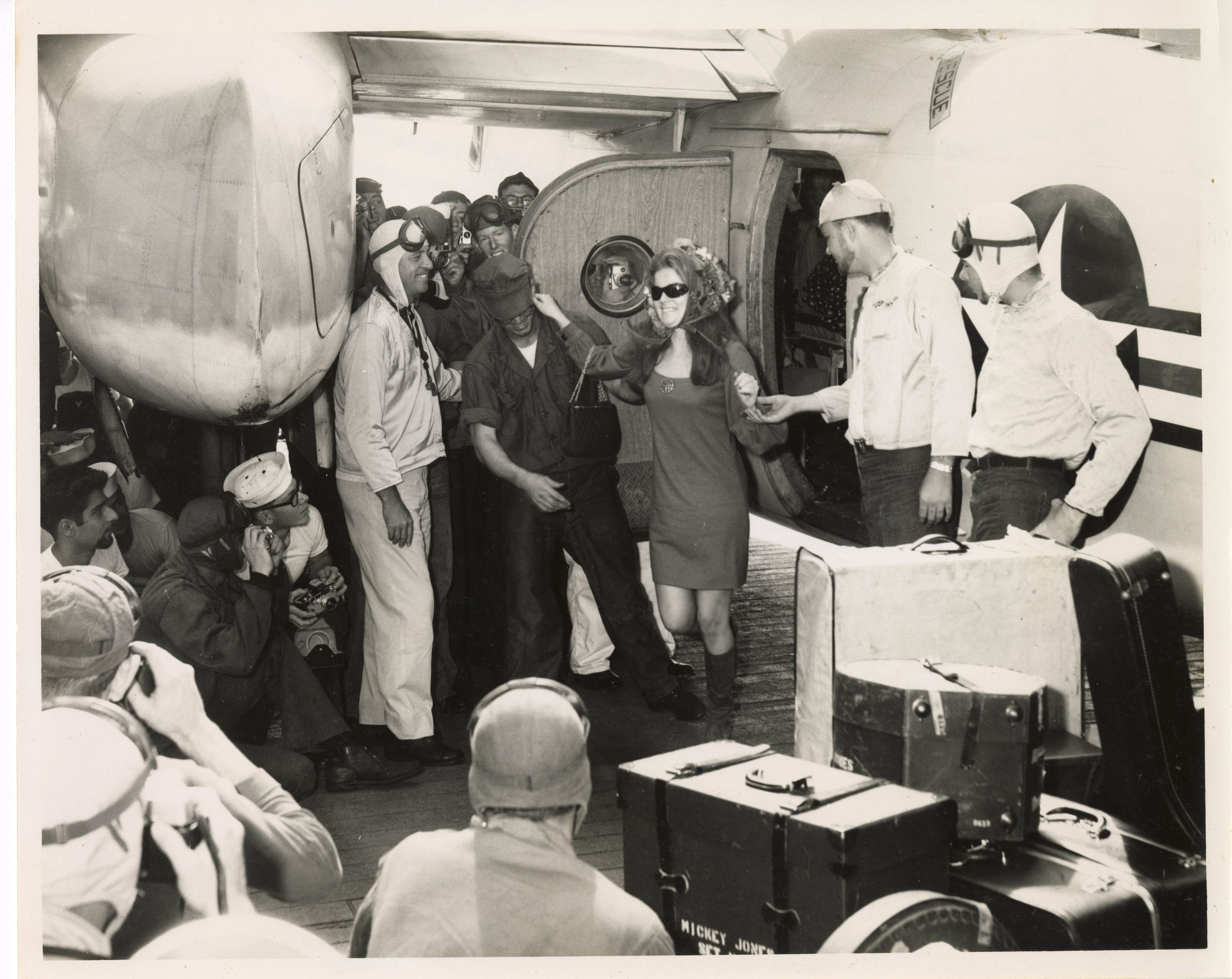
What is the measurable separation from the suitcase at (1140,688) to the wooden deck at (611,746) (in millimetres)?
122

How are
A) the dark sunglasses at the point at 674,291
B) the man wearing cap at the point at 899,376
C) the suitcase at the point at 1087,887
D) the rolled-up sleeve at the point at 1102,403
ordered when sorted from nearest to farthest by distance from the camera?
the suitcase at the point at 1087,887
the rolled-up sleeve at the point at 1102,403
the man wearing cap at the point at 899,376
the dark sunglasses at the point at 674,291

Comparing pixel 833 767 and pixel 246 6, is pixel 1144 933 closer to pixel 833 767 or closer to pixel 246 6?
pixel 833 767

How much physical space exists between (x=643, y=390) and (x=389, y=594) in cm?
87

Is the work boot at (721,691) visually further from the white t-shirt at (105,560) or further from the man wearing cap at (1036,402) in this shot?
the white t-shirt at (105,560)

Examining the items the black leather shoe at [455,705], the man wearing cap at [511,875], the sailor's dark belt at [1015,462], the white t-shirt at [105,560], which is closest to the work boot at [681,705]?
the black leather shoe at [455,705]

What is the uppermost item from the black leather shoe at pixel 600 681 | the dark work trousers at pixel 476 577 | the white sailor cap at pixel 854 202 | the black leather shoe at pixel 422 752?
the white sailor cap at pixel 854 202

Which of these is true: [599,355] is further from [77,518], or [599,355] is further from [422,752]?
[77,518]

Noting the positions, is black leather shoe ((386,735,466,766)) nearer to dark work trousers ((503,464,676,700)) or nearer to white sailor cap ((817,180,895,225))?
dark work trousers ((503,464,676,700))

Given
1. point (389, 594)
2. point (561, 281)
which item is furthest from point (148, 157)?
point (389, 594)

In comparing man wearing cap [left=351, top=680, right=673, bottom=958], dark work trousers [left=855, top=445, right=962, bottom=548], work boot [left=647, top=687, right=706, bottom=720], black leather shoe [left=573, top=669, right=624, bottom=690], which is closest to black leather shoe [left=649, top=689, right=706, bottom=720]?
work boot [left=647, top=687, right=706, bottom=720]

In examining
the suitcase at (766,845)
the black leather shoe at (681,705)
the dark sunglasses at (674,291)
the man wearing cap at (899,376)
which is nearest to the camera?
the suitcase at (766,845)

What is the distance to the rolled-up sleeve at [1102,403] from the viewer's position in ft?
8.75

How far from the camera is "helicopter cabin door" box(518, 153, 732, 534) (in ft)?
9.64

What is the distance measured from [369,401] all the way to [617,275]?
0.73 meters
